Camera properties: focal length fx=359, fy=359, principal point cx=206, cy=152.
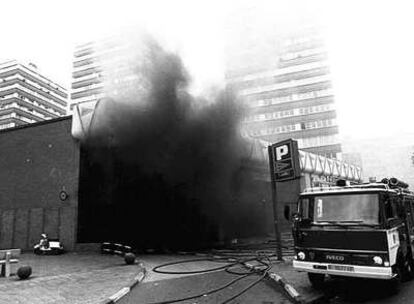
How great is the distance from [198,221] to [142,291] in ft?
39.8

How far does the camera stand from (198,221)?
20016mm

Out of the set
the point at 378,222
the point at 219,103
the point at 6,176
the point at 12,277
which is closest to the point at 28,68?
the point at 6,176

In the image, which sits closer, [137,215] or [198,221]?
[137,215]

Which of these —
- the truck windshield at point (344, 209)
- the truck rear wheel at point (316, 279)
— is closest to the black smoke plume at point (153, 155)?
the truck windshield at point (344, 209)

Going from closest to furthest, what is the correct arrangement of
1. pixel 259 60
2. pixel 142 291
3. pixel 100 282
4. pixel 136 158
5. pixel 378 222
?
pixel 378 222, pixel 142 291, pixel 100 282, pixel 259 60, pixel 136 158

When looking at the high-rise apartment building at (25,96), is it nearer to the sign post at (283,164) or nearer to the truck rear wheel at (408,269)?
the sign post at (283,164)

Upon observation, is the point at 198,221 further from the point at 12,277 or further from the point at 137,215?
the point at 12,277

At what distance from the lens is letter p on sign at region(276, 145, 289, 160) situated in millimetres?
11871

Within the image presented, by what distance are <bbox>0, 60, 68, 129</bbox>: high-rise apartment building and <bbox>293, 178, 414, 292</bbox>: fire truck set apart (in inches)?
3383

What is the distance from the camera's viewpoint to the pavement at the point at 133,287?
7.16 meters

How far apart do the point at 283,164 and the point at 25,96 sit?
3551 inches

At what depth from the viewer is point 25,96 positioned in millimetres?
87688

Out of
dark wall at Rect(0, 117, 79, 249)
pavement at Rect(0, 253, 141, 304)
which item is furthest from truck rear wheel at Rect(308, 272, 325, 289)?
dark wall at Rect(0, 117, 79, 249)

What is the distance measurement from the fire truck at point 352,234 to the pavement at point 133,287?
0.78m
